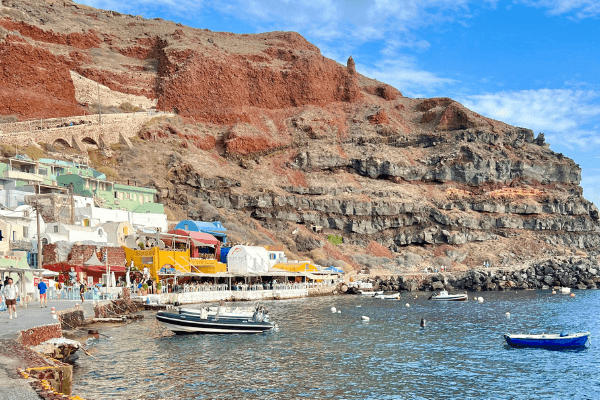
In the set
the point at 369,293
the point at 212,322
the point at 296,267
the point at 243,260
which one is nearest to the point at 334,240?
the point at 296,267

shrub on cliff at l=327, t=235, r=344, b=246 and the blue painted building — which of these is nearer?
the blue painted building

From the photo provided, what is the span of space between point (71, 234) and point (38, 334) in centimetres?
3224

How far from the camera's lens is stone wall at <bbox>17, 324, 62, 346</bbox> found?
747 inches

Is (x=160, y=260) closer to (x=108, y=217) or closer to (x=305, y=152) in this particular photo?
(x=108, y=217)

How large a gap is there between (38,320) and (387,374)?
1479 cm

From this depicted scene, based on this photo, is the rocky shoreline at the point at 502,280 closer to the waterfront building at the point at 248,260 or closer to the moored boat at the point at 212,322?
the waterfront building at the point at 248,260

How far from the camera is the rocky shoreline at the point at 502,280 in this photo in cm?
7131

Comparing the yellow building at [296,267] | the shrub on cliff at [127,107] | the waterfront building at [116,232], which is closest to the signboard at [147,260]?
the waterfront building at [116,232]

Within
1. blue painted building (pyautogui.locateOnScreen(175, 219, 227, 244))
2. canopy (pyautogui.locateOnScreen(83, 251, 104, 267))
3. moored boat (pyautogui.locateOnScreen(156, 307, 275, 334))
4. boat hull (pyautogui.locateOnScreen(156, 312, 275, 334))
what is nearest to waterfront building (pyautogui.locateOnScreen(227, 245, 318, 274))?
blue painted building (pyautogui.locateOnScreen(175, 219, 227, 244))

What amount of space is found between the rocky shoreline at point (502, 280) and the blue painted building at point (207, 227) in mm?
18354

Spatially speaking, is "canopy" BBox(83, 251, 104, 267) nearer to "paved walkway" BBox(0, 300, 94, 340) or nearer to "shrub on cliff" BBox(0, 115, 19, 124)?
"paved walkway" BBox(0, 300, 94, 340)

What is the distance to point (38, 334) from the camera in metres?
20.2

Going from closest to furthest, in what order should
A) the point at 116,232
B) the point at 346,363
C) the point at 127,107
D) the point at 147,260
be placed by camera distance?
the point at 346,363
the point at 147,260
the point at 116,232
the point at 127,107

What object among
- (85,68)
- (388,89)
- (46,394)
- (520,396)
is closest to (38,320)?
(46,394)
